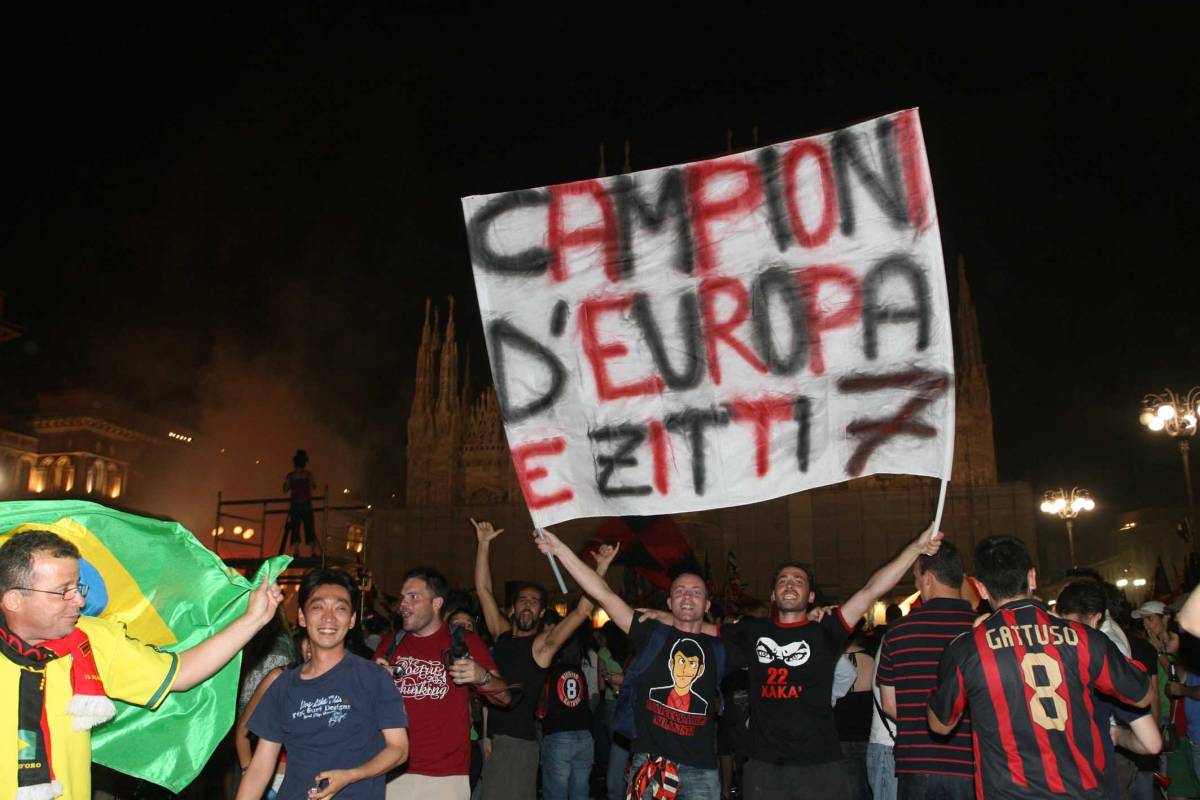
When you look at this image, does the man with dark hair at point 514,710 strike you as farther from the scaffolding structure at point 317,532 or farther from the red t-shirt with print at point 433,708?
the scaffolding structure at point 317,532

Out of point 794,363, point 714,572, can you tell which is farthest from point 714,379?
point 714,572

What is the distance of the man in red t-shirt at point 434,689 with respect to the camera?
4.33 meters

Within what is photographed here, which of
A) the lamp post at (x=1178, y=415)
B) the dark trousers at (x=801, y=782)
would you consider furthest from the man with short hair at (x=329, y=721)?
the lamp post at (x=1178, y=415)

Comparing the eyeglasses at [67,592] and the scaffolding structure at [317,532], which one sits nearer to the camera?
the eyeglasses at [67,592]

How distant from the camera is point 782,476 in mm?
4129

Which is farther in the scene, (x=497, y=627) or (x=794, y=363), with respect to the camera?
(x=497, y=627)

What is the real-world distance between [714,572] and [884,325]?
2755 centimetres

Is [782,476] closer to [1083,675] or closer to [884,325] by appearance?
[884,325]

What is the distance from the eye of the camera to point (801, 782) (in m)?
4.13

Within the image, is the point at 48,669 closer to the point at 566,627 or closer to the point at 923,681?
the point at 566,627

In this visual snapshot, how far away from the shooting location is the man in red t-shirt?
4328 mm

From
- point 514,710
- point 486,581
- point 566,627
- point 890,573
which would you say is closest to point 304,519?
point 514,710

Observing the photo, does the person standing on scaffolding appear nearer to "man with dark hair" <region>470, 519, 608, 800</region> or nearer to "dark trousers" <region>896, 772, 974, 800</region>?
"man with dark hair" <region>470, 519, 608, 800</region>

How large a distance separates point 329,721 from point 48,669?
970 mm
